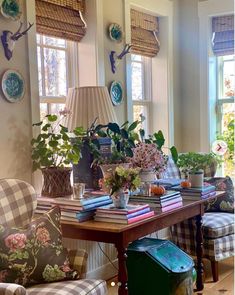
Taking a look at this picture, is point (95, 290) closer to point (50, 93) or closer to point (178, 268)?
point (178, 268)

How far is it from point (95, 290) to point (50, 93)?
170 cm

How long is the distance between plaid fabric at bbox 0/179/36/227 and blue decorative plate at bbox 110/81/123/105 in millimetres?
1435

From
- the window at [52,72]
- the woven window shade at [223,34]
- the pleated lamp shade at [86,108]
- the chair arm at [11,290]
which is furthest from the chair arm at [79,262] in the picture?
the woven window shade at [223,34]

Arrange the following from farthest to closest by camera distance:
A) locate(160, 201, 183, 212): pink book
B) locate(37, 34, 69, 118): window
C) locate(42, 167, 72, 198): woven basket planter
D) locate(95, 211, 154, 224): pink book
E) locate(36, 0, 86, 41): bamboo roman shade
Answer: locate(37, 34, 69, 118): window, locate(36, 0, 86, 41): bamboo roman shade, locate(42, 167, 72, 198): woven basket planter, locate(160, 201, 183, 212): pink book, locate(95, 211, 154, 224): pink book

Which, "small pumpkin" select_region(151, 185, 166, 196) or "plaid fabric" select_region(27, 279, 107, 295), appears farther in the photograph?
"small pumpkin" select_region(151, 185, 166, 196)

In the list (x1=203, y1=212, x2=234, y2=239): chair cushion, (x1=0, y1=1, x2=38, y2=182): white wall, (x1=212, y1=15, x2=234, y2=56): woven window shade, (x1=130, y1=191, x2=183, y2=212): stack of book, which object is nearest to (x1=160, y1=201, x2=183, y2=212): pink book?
(x1=130, y1=191, x2=183, y2=212): stack of book

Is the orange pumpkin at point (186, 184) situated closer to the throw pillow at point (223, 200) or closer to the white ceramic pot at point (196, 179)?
the white ceramic pot at point (196, 179)

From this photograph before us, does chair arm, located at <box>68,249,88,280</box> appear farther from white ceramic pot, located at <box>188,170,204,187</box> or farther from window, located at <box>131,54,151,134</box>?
window, located at <box>131,54,151,134</box>

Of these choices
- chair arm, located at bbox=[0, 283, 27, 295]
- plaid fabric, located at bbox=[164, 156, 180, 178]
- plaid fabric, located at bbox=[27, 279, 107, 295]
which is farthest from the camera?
plaid fabric, located at bbox=[164, 156, 180, 178]

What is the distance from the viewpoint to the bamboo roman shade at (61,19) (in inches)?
128

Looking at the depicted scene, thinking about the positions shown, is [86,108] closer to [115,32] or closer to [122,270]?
[115,32]

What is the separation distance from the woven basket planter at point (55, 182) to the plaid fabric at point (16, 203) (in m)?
0.31

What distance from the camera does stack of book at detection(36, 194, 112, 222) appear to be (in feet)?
8.57

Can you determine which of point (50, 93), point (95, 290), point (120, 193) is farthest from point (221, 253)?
point (50, 93)
